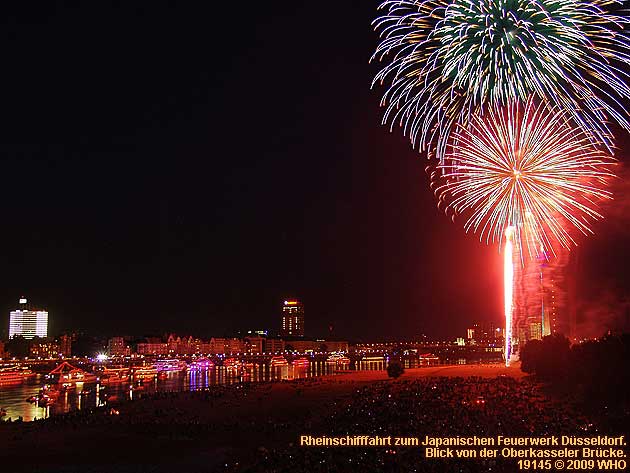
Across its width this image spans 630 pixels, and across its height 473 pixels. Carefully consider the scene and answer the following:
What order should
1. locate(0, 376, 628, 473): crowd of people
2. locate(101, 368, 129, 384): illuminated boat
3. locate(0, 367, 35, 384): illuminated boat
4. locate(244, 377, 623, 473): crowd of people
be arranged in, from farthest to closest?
locate(0, 367, 35, 384): illuminated boat < locate(101, 368, 129, 384): illuminated boat < locate(0, 376, 628, 473): crowd of people < locate(244, 377, 623, 473): crowd of people

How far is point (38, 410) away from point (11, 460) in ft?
87.7

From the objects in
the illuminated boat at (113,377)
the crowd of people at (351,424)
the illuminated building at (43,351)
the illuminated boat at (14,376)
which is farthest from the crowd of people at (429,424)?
the illuminated building at (43,351)

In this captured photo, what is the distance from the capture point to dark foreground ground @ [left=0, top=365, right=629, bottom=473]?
18.7 metres

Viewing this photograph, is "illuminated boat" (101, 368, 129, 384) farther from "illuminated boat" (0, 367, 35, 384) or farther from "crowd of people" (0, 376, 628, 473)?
"crowd of people" (0, 376, 628, 473)

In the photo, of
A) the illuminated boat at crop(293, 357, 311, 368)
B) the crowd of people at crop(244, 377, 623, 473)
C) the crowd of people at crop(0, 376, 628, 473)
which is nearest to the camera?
the crowd of people at crop(244, 377, 623, 473)

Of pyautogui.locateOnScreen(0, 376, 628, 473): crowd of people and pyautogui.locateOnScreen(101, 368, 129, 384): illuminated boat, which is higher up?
pyautogui.locateOnScreen(0, 376, 628, 473): crowd of people

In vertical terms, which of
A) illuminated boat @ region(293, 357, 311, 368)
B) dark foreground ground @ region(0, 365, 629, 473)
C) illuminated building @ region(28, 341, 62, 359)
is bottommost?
Result: illuminated boat @ region(293, 357, 311, 368)

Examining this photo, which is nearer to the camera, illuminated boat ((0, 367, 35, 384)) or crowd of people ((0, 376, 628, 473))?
crowd of people ((0, 376, 628, 473))

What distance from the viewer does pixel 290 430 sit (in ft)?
94.3

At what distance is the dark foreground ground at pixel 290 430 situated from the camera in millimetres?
18672

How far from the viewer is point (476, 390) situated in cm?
3391

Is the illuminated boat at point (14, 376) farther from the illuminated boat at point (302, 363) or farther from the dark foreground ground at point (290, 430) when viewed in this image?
the dark foreground ground at point (290, 430)

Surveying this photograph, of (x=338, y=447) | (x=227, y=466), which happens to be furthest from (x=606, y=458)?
(x=227, y=466)

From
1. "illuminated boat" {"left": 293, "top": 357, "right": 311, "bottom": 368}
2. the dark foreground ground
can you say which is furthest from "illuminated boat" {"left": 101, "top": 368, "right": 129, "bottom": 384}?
the dark foreground ground
